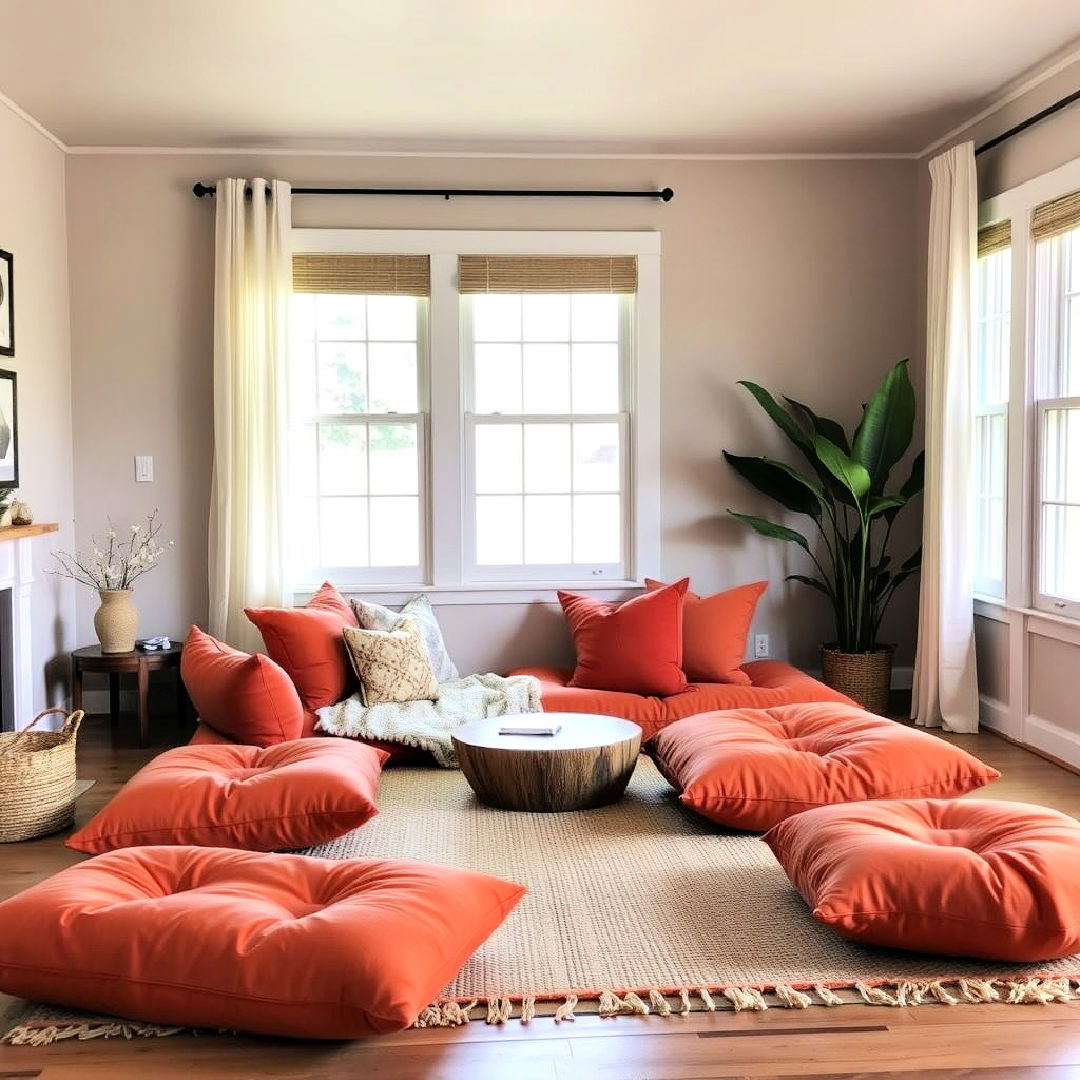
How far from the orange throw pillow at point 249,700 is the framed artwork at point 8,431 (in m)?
1.16

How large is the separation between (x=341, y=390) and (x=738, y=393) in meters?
1.91

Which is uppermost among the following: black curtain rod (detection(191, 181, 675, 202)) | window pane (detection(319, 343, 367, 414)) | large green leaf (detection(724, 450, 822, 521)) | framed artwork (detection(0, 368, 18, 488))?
black curtain rod (detection(191, 181, 675, 202))

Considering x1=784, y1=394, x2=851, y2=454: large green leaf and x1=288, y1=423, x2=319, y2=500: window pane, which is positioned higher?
Answer: x1=784, y1=394, x2=851, y2=454: large green leaf

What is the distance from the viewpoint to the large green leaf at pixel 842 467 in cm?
525

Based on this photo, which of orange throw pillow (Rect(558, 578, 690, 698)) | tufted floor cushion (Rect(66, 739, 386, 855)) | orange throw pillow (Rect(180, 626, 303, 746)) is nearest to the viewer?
tufted floor cushion (Rect(66, 739, 386, 855))

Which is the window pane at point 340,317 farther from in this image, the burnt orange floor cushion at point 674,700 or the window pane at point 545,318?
the burnt orange floor cushion at point 674,700

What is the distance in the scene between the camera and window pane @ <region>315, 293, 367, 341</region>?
223 inches

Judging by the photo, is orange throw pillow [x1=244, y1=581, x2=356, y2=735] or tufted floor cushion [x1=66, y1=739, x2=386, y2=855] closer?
tufted floor cushion [x1=66, y1=739, x2=386, y2=855]

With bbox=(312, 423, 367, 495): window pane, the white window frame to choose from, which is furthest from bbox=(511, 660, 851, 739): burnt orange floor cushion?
bbox=(312, 423, 367, 495): window pane

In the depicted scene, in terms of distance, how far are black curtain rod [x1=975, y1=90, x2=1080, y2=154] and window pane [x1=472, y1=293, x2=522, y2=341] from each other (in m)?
2.16

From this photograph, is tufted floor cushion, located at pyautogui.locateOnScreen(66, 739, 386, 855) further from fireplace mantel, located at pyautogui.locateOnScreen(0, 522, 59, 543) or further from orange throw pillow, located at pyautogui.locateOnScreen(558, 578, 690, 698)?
orange throw pillow, located at pyautogui.locateOnScreen(558, 578, 690, 698)

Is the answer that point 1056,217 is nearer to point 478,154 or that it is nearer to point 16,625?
point 478,154

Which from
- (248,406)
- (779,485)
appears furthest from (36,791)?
(779,485)

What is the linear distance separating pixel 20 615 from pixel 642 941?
3036 mm
